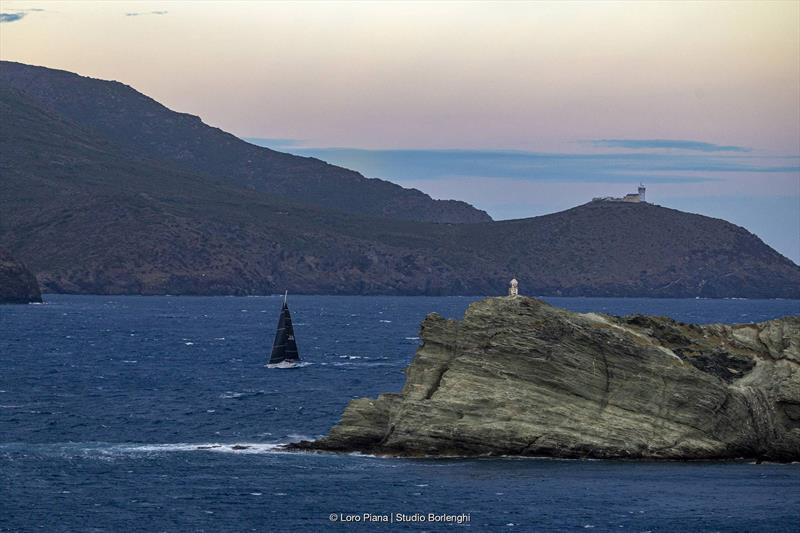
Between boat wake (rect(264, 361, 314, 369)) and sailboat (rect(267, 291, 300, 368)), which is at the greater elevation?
sailboat (rect(267, 291, 300, 368))

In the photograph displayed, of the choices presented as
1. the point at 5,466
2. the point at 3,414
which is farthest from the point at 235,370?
the point at 5,466

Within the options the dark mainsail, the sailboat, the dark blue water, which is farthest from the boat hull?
the dark blue water

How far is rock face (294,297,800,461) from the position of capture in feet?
219

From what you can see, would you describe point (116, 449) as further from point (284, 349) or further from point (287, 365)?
point (287, 365)

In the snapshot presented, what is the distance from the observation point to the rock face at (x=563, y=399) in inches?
2630

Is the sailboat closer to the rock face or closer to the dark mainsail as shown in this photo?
the dark mainsail

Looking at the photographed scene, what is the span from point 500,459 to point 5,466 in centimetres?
2269

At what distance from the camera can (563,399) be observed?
67.4 m

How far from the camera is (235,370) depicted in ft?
405

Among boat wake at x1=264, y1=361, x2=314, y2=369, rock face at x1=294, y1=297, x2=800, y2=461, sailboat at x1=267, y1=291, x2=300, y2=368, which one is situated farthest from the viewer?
boat wake at x1=264, y1=361, x2=314, y2=369

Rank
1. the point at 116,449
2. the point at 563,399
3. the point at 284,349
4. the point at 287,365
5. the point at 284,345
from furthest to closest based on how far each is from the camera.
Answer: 1. the point at 287,365
2. the point at 284,349
3. the point at 284,345
4. the point at 116,449
5. the point at 563,399

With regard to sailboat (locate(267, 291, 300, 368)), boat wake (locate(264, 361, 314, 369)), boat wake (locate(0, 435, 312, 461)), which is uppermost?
sailboat (locate(267, 291, 300, 368))

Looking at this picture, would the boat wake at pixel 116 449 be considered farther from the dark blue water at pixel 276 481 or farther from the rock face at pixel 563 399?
the rock face at pixel 563 399

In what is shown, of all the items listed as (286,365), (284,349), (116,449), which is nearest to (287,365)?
(286,365)
